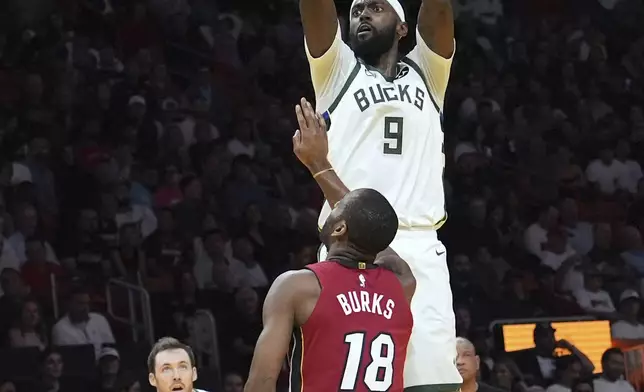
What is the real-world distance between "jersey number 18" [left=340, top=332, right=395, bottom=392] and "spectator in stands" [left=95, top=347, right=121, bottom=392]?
497 cm

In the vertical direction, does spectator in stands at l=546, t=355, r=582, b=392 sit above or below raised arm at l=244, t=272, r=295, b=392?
below

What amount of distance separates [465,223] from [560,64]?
3.78 m

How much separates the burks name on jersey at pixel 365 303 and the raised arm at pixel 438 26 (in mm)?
1358

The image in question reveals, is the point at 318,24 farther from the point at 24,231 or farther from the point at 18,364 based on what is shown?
the point at 24,231

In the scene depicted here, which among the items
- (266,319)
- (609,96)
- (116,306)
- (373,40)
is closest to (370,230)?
(266,319)

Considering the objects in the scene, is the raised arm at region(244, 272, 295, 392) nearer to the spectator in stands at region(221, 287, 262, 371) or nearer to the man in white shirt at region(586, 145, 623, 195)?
the spectator in stands at region(221, 287, 262, 371)

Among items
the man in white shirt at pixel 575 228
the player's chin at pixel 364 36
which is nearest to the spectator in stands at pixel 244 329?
the man in white shirt at pixel 575 228

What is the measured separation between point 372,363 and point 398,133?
1.17 m

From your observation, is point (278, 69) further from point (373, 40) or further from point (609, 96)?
point (373, 40)

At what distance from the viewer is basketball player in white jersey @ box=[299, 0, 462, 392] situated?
15.9 feet

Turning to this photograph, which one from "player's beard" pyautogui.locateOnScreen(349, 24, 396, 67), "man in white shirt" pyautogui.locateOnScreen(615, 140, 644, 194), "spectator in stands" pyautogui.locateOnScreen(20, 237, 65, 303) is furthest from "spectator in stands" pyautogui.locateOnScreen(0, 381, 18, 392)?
"man in white shirt" pyautogui.locateOnScreen(615, 140, 644, 194)

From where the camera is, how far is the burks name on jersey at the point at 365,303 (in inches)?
162

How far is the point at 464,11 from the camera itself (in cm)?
1576

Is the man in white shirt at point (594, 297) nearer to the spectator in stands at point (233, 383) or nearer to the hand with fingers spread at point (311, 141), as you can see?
the spectator in stands at point (233, 383)
